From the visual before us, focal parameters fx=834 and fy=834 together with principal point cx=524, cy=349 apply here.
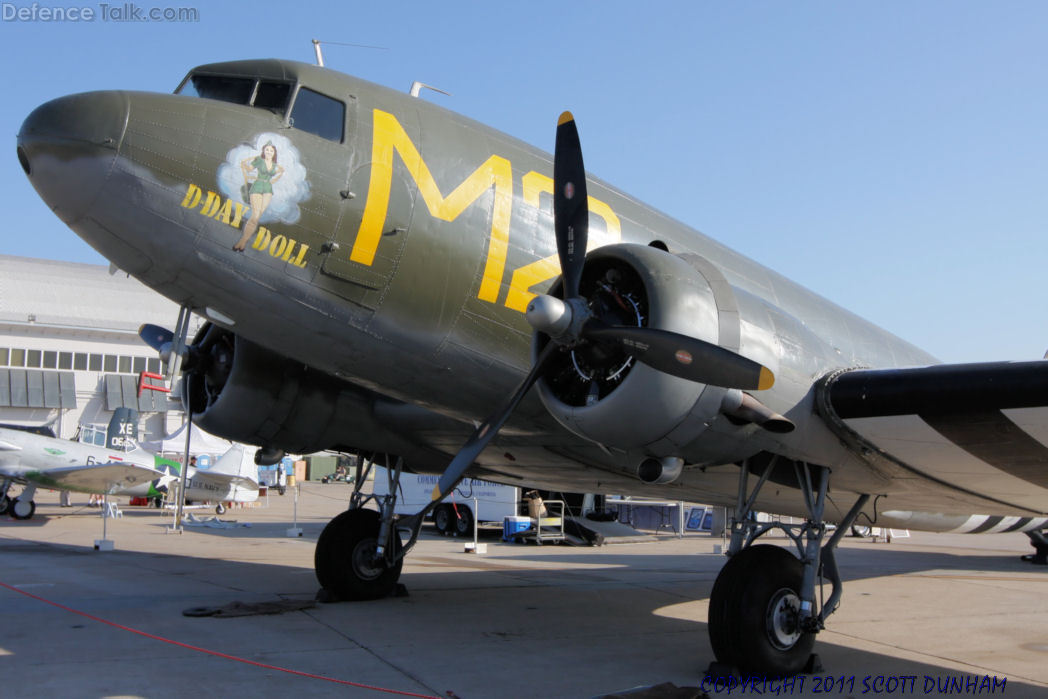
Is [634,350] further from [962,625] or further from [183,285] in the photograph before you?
[962,625]

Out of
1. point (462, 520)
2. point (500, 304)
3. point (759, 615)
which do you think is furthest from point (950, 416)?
point (462, 520)

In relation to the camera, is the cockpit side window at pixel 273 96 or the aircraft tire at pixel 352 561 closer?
the cockpit side window at pixel 273 96

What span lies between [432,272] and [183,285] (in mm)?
1866

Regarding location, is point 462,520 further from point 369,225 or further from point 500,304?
point 369,225

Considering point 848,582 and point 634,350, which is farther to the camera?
point 848,582

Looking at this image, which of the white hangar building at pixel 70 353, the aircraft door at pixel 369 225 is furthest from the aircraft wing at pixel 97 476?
the white hangar building at pixel 70 353

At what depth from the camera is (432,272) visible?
6629 mm

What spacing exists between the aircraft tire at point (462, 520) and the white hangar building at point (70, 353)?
35.7m

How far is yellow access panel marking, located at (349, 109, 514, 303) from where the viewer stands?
640 cm

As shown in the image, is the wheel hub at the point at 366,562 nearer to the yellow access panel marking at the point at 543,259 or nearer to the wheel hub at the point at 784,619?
the yellow access panel marking at the point at 543,259

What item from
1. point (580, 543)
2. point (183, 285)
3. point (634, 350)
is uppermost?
point (183, 285)

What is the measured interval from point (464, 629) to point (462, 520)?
14.2 meters

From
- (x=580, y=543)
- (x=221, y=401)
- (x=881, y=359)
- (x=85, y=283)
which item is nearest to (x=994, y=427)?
(x=881, y=359)

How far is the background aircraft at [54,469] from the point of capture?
25.8 metres
